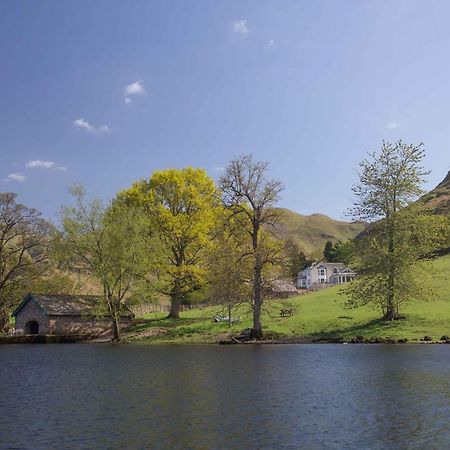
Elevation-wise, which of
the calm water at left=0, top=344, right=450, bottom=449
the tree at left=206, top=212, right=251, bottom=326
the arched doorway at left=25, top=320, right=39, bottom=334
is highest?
the tree at left=206, top=212, right=251, bottom=326

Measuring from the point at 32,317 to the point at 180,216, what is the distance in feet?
86.6

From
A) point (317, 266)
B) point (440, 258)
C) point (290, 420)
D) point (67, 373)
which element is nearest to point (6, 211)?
point (67, 373)

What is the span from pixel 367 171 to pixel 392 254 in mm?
11112

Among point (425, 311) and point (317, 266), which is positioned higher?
point (317, 266)

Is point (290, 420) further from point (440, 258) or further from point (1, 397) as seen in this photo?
point (440, 258)

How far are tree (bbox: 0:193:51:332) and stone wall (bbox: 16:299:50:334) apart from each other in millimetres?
5550

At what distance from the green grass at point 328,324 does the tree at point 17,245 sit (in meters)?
21.6

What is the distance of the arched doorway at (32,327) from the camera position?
270ft

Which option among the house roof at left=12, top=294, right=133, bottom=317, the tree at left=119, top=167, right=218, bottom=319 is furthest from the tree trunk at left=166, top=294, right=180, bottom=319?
the house roof at left=12, top=294, right=133, bottom=317

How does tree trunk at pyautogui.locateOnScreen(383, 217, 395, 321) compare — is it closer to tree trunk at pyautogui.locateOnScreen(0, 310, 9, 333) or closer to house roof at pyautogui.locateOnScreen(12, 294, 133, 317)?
house roof at pyautogui.locateOnScreen(12, 294, 133, 317)

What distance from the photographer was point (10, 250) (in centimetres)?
8975

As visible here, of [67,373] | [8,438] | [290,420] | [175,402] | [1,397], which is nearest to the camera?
[8,438]

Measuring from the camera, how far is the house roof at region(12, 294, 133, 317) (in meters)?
78.9

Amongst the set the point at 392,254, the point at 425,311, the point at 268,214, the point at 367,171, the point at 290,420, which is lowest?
the point at 290,420
